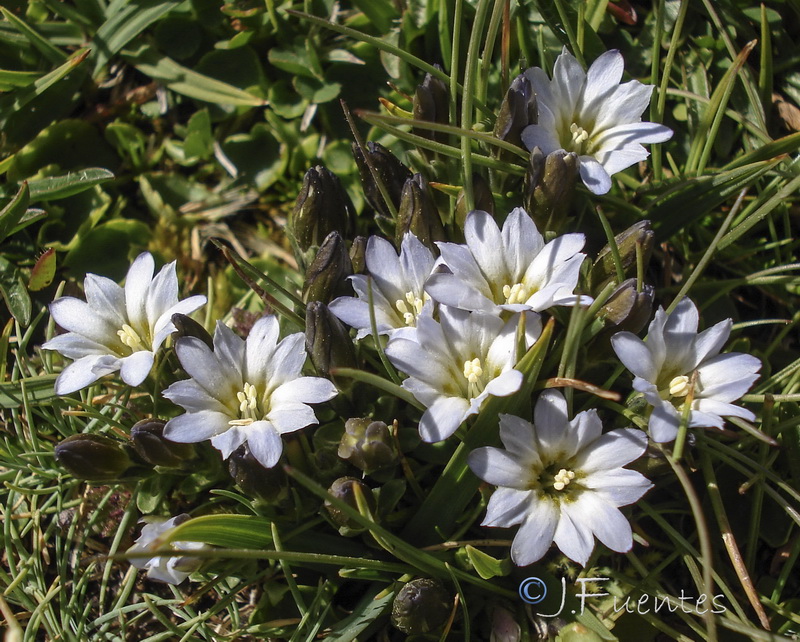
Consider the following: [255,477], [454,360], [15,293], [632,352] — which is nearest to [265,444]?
[255,477]

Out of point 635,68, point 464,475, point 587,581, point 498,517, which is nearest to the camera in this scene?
point 498,517

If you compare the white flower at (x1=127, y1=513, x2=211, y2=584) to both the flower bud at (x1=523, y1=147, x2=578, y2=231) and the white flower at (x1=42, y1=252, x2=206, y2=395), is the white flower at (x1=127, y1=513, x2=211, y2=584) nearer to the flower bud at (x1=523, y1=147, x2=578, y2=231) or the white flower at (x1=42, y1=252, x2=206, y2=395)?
the white flower at (x1=42, y1=252, x2=206, y2=395)

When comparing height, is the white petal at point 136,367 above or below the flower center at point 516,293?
above

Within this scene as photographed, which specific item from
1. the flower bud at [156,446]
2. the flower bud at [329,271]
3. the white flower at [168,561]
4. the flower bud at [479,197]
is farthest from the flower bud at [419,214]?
the white flower at [168,561]

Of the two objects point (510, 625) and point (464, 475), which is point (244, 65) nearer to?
point (464, 475)

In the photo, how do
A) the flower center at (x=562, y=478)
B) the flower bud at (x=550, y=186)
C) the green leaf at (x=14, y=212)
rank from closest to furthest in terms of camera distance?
1. the flower center at (x=562, y=478)
2. the flower bud at (x=550, y=186)
3. the green leaf at (x=14, y=212)

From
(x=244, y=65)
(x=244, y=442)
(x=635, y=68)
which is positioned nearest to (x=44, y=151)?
(x=244, y=65)

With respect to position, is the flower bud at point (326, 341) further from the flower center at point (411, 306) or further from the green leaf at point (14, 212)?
the green leaf at point (14, 212)
